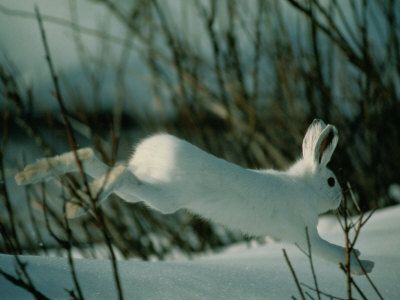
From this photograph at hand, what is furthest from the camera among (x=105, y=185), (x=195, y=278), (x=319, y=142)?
(x=319, y=142)

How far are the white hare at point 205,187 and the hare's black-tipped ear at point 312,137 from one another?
45mm

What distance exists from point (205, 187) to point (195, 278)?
29 cm

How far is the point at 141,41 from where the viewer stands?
2.56 metres

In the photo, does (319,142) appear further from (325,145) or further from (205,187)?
(205,187)

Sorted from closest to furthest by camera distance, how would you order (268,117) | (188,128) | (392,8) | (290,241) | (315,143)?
(290,241), (315,143), (392,8), (188,128), (268,117)

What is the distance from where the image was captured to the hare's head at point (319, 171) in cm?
163

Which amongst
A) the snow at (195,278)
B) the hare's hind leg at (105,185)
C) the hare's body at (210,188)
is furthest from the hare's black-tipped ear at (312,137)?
the hare's hind leg at (105,185)

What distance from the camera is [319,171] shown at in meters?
1.70

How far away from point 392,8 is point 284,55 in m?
0.76

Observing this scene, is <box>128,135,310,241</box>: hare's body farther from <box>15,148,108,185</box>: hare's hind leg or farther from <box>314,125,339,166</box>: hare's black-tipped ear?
<box>314,125,339,166</box>: hare's black-tipped ear

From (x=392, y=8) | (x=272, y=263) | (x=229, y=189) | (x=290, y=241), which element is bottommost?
(x=272, y=263)

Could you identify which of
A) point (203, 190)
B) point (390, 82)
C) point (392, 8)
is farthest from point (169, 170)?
point (390, 82)

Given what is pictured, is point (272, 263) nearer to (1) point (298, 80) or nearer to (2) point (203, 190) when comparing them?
(2) point (203, 190)

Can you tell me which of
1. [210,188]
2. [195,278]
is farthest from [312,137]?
[195,278]
